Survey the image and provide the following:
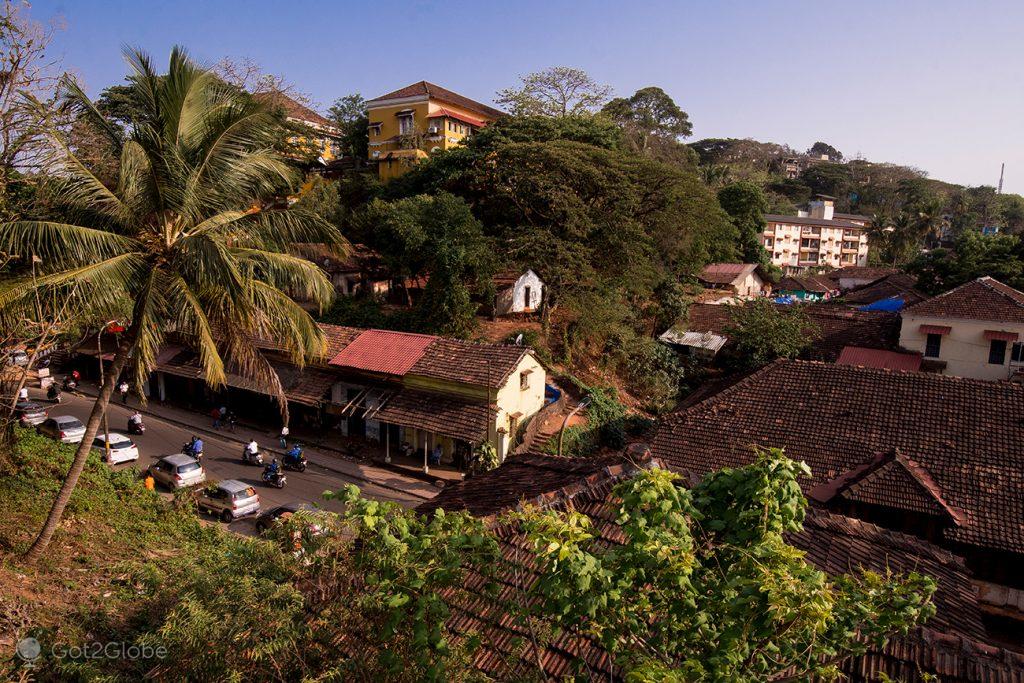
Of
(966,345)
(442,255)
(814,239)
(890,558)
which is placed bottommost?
(890,558)

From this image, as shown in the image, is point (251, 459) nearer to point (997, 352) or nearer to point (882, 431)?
point (882, 431)

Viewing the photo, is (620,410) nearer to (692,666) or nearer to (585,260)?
(585,260)

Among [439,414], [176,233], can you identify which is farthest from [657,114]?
[176,233]

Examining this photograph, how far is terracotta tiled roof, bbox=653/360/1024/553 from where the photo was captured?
11.6 meters

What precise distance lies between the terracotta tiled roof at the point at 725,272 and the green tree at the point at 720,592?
44.4m

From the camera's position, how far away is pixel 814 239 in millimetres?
70000

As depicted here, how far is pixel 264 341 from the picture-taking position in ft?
81.4

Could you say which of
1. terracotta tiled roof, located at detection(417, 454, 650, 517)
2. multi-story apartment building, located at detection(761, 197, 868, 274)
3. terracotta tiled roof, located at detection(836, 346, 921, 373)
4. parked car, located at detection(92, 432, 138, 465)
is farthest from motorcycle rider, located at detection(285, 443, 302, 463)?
multi-story apartment building, located at detection(761, 197, 868, 274)

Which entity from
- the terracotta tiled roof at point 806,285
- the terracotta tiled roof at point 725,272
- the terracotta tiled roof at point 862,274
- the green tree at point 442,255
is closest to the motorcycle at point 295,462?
the green tree at point 442,255

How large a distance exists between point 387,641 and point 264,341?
73.5 ft

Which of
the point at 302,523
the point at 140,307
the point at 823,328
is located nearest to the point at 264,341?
the point at 140,307

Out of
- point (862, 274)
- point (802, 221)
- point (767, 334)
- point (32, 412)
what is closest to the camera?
point (32, 412)

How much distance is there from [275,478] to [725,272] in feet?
128

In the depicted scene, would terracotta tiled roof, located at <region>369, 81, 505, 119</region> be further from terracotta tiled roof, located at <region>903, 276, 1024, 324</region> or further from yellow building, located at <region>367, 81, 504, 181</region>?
terracotta tiled roof, located at <region>903, 276, 1024, 324</region>
